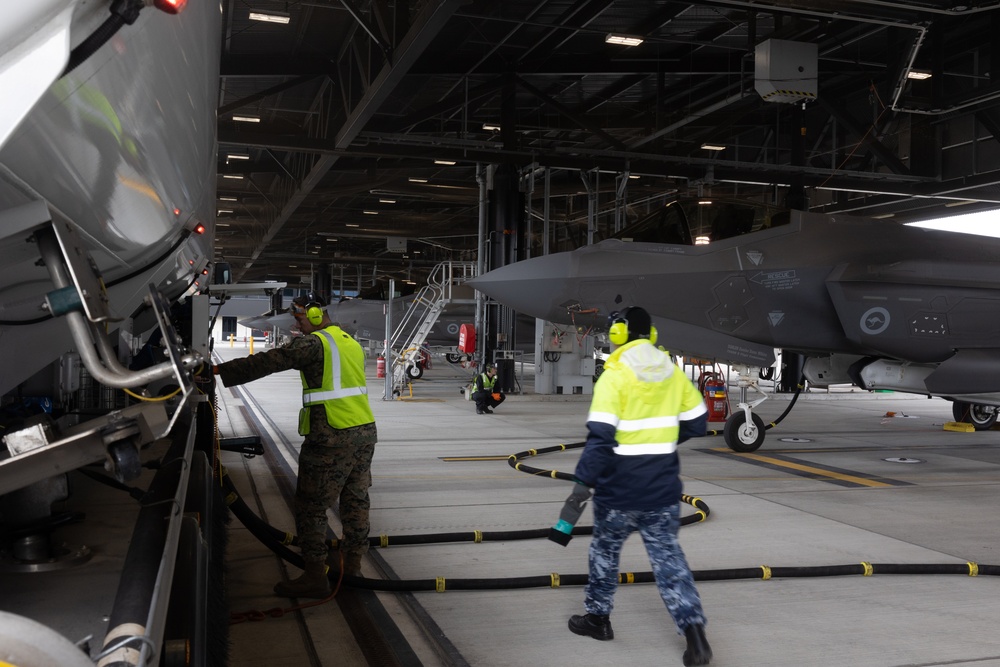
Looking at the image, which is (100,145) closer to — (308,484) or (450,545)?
(308,484)

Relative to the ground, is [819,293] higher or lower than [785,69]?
lower

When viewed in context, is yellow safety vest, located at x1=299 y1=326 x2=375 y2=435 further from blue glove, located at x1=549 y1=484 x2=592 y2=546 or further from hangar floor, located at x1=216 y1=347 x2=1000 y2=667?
blue glove, located at x1=549 y1=484 x2=592 y2=546

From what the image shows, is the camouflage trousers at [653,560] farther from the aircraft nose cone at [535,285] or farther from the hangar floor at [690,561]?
the aircraft nose cone at [535,285]

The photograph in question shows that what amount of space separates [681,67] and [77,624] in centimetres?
1562

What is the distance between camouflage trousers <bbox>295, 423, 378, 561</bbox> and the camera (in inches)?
186

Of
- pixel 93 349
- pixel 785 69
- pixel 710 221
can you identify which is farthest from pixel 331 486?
pixel 785 69

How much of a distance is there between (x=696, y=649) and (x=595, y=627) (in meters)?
0.54

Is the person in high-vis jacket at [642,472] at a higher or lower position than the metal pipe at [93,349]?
lower

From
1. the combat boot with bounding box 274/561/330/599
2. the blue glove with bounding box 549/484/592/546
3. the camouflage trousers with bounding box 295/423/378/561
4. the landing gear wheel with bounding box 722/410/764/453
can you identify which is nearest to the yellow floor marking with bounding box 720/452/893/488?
the landing gear wheel with bounding box 722/410/764/453

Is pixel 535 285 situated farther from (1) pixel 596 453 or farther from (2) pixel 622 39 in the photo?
(1) pixel 596 453

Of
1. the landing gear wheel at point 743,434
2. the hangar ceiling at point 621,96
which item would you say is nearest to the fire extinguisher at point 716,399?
the landing gear wheel at point 743,434

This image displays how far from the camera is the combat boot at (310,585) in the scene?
4.58 meters

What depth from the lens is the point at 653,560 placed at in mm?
3977

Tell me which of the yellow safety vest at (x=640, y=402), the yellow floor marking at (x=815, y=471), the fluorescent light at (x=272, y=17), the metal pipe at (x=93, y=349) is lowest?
the yellow floor marking at (x=815, y=471)
